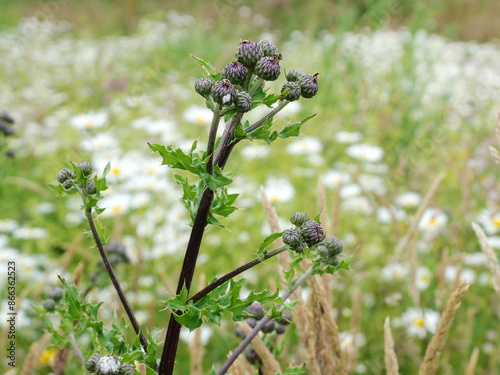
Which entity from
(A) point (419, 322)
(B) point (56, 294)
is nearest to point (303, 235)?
(B) point (56, 294)

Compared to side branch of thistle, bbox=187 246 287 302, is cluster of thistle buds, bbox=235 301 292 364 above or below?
above

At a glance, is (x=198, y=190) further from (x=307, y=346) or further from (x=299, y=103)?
(x=299, y=103)

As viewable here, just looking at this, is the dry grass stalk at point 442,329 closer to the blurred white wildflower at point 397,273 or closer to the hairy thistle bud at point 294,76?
the hairy thistle bud at point 294,76

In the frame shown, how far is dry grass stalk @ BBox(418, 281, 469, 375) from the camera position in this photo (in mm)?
1146

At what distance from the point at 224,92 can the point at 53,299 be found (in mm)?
825

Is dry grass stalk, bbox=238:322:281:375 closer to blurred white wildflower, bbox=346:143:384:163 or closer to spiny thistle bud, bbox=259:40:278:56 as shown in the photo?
spiny thistle bud, bbox=259:40:278:56

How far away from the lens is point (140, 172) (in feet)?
13.4

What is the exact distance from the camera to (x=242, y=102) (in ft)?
3.03

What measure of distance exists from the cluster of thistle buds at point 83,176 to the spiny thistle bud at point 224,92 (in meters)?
0.34

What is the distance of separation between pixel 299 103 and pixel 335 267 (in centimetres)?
498

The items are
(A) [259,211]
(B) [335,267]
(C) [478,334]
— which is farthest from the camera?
(A) [259,211]

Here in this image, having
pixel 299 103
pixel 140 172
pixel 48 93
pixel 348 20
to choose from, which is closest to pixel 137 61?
pixel 48 93

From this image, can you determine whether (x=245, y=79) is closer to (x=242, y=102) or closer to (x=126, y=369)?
(x=242, y=102)

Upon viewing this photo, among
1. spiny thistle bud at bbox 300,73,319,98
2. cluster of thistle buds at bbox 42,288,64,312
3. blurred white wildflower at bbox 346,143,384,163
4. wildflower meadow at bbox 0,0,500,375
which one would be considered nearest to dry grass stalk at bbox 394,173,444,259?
wildflower meadow at bbox 0,0,500,375
